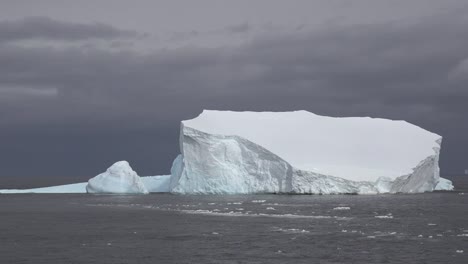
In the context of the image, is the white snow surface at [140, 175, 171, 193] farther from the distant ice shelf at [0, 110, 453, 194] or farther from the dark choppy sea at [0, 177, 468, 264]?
the dark choppy sea at [0, 177, 468, 264]

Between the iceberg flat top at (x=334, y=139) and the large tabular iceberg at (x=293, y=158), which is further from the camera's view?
the iceberg flat top at (x=334, y=139)

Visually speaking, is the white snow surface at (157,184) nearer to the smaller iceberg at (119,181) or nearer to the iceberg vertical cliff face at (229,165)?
the smaller iceberg at (119,181)

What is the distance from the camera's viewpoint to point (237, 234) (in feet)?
99.6

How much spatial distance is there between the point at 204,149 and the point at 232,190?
482cm

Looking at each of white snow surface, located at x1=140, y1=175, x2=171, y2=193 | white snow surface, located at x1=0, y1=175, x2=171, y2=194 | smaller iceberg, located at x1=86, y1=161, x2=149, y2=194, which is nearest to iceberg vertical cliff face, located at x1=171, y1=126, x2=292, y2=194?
smaller iceberg, located at x1=86, y1=161, x2=149, y2=194

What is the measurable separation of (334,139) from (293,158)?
679 cm

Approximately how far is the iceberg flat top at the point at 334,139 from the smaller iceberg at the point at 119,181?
7.49m

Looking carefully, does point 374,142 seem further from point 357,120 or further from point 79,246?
point 79,246

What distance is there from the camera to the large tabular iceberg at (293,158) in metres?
57.9

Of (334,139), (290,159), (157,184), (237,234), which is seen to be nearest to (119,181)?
(157,184)

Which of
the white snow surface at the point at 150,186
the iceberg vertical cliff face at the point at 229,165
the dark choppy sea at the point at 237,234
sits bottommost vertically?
the dark choppy sea at the point at 237,234

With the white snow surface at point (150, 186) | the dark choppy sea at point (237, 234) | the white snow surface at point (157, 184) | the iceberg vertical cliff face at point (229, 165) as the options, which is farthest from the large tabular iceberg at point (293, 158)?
the dark choppy sea at point (237, 234)

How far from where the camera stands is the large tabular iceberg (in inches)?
2279

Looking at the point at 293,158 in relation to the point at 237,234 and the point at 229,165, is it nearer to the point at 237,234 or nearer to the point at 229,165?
the point at 229,165
